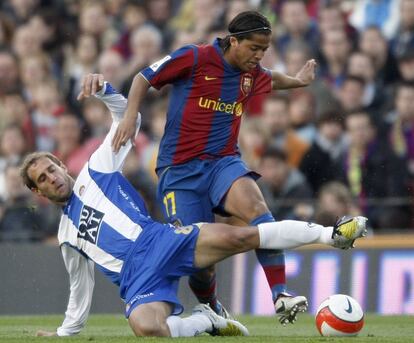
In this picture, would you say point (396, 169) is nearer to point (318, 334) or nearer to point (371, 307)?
point (371, 307)

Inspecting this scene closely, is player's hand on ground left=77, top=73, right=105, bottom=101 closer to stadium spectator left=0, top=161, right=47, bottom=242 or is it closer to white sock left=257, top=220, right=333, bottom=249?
white sock left=257, top=220, right=333, bottom=249

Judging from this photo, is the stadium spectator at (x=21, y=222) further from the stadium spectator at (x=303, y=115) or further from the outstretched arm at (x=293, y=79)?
the outstretched arm at (x=293, y=79)

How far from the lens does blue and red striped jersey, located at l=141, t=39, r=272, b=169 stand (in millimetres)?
9727

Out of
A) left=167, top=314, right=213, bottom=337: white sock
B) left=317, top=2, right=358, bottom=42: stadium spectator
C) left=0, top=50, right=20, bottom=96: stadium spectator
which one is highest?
left=317, top=2, right=358, bottom=42: stadium spectator

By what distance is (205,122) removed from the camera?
980 cm

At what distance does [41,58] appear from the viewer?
18.7m

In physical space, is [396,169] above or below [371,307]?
above

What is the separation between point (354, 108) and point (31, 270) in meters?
4.05

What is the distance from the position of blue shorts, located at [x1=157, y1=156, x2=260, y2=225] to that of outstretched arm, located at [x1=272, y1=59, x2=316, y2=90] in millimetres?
849

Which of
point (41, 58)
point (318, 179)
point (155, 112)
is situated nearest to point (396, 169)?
point (318, 179)

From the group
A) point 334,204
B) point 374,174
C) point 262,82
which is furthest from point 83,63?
point 262,82

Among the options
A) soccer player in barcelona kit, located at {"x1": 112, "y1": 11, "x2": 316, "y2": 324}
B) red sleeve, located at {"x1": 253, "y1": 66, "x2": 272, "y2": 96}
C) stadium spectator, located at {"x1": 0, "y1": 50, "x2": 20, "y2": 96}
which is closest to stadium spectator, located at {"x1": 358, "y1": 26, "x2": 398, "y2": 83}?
red sleeve, located at {"x1": 253, "y1": 66, "x2": 272, "y2": 96}

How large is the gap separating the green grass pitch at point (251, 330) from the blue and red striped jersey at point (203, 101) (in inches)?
58.0

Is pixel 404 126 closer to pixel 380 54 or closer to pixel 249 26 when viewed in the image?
pixel 380 54
